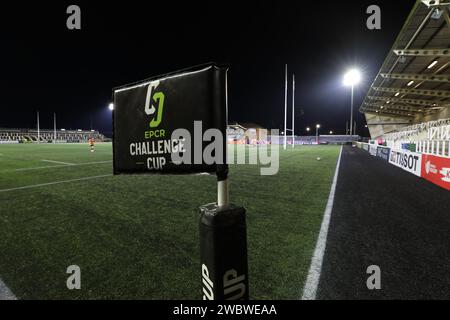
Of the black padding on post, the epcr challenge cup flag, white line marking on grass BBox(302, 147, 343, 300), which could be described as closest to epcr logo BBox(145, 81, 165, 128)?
the epcr challenge cup flag

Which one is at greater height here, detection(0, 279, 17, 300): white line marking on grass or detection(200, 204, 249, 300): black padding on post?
detection(200, 204, 249, 300): black padding on post

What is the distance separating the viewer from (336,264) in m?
2.96

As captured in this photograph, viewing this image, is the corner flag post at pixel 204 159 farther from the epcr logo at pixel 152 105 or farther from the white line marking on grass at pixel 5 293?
the white line marking on grass at pixel 5 293

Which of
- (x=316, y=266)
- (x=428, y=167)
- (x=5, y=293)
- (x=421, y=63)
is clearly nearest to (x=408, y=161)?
(x=428, y=167)

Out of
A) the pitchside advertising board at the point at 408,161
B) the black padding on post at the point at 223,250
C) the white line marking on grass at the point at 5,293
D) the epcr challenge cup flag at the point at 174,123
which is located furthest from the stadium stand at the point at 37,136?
the black padding on post at the point at 223,250

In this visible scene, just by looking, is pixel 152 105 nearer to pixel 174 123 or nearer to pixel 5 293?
pixel 174 123

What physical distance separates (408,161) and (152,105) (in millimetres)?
13858

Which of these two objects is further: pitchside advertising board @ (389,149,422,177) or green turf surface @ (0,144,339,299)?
pitchside advertising board @ (389,149,422,177)

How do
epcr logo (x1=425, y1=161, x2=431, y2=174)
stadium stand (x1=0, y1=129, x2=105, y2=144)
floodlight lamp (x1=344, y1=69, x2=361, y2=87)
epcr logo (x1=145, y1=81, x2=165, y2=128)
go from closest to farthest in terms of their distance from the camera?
epcr logo (x1=145, y1=81, x2=165, y2=128) < epcr logo (x1=425, y1=161, x2=431, y2=174) < floodlight lamp (x1=344, y1=69, x2=361, y2=87) < stadium stand (x1=0, y1=129, x2=105, y2=144)

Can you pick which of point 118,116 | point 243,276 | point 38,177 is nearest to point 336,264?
point 243,276

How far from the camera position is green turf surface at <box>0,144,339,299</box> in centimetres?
248

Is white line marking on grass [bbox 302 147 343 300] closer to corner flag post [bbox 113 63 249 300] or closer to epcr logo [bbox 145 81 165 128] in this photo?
corner flag post [bbox 113 63 249 300]

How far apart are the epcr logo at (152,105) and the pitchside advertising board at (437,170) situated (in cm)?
949

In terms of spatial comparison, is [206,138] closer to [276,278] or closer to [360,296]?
[276,278]
